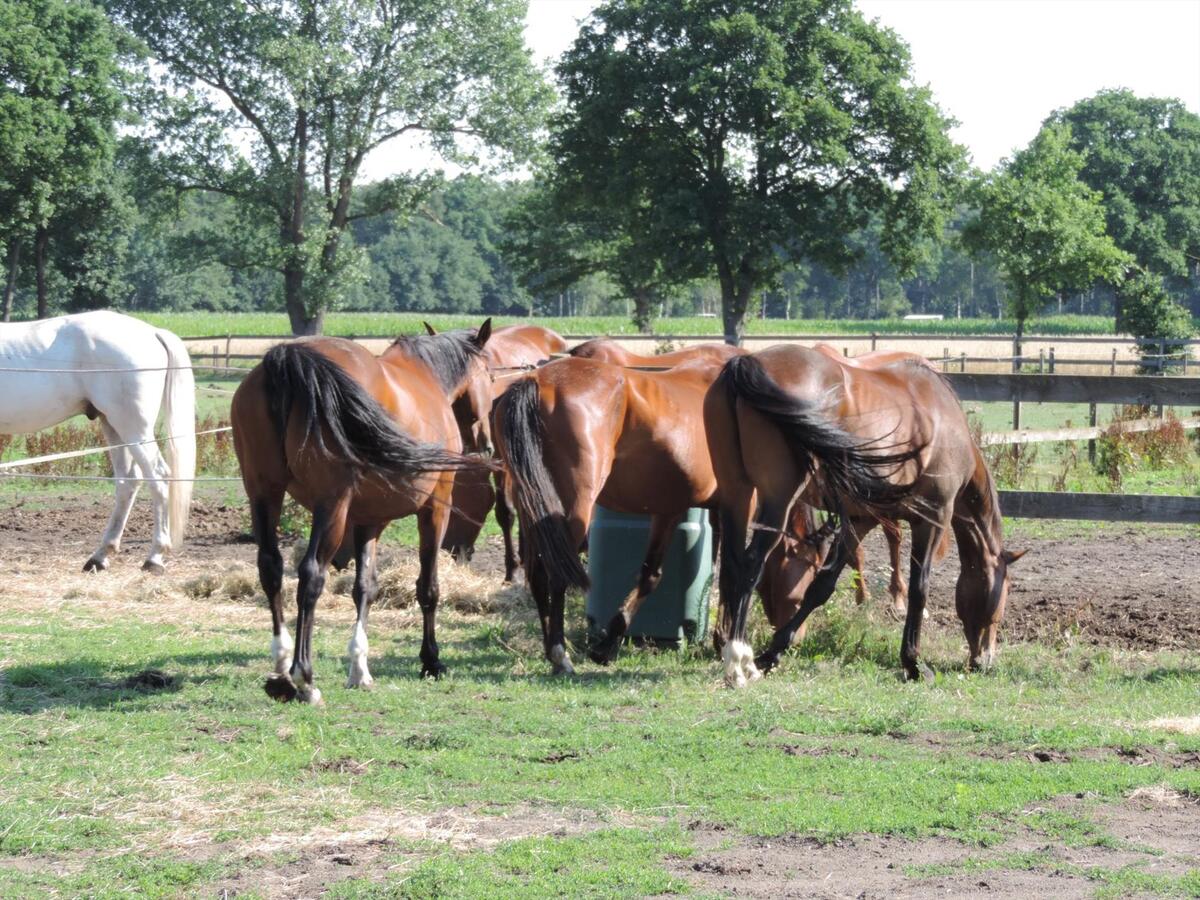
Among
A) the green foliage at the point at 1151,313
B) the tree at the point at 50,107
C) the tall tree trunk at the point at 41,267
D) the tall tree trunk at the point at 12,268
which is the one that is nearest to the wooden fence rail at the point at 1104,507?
the green foliage at the point at 1151,313

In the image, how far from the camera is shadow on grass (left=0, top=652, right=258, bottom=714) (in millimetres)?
6406

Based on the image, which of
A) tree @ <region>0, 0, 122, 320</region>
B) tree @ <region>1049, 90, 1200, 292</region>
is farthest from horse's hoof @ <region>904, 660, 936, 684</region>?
tree @ <region>1049, 90, 1200, 292</region>

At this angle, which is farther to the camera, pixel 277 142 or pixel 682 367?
pixel 277 142

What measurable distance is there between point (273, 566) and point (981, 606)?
4.09 metres

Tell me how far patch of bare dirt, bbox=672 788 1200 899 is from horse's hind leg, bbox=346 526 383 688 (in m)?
2.82

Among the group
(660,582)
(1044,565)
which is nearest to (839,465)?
(660,582)

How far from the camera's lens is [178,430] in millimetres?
10891

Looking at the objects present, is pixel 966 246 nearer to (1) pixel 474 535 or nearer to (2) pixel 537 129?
(2) pixel 537 129

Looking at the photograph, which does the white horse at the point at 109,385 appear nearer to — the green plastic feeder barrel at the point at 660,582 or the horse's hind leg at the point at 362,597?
the horse's hind leg at the point at 362,597

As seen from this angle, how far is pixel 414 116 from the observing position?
42.9 m

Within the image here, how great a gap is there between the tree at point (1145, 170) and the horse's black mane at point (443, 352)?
70968 millimetres

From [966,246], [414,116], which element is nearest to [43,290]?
[414,116]

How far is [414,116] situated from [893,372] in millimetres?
37804

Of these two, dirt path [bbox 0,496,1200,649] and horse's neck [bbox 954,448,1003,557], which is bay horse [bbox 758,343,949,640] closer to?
horse's neck [bbox 954,448,1003,557]
